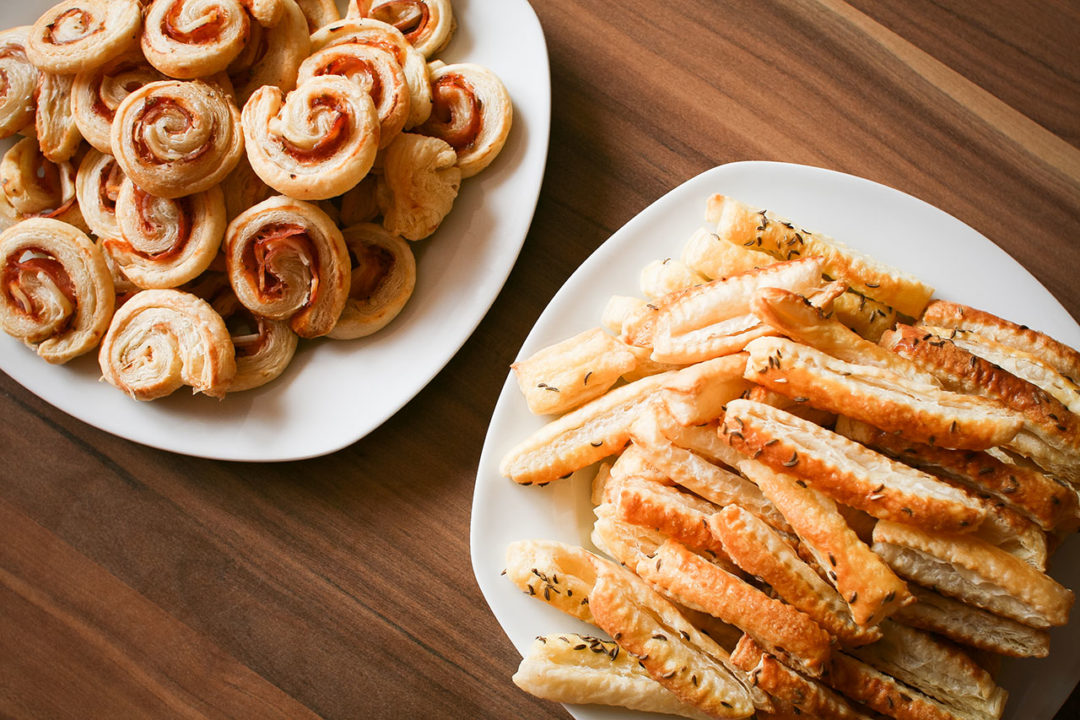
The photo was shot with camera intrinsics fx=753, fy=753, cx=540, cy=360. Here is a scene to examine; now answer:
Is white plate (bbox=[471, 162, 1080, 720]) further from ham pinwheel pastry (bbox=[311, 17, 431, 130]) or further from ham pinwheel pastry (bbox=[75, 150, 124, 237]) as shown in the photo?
ham pinwheel pastry (bbox=[75, 150, 124, 237])

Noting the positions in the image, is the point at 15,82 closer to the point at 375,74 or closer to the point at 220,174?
the point at 220,174

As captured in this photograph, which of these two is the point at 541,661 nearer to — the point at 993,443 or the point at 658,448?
the point at 658,448

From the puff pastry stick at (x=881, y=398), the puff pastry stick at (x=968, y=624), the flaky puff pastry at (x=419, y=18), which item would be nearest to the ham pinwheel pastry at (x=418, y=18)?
the flaky puff pastry at (x=419, y=18)

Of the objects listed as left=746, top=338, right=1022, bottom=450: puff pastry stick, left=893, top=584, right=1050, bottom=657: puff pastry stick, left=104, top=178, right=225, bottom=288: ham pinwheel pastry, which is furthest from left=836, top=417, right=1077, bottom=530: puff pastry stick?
left=104, top=178, right=225, bottom=288: ham pinwheel pastry

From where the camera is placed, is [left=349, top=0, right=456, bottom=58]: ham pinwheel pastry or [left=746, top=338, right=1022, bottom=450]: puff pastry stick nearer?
[left=746, top=338, right=1022, bottom=450]: puff pastry stick

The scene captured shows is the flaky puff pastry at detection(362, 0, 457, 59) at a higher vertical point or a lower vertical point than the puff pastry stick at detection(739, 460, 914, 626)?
higher

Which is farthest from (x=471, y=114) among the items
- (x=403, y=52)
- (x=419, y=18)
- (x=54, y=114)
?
(x=54, y=114)

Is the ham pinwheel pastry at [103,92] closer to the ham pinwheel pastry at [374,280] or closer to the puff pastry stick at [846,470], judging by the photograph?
the ham pinwheel pastry at [374,280]
